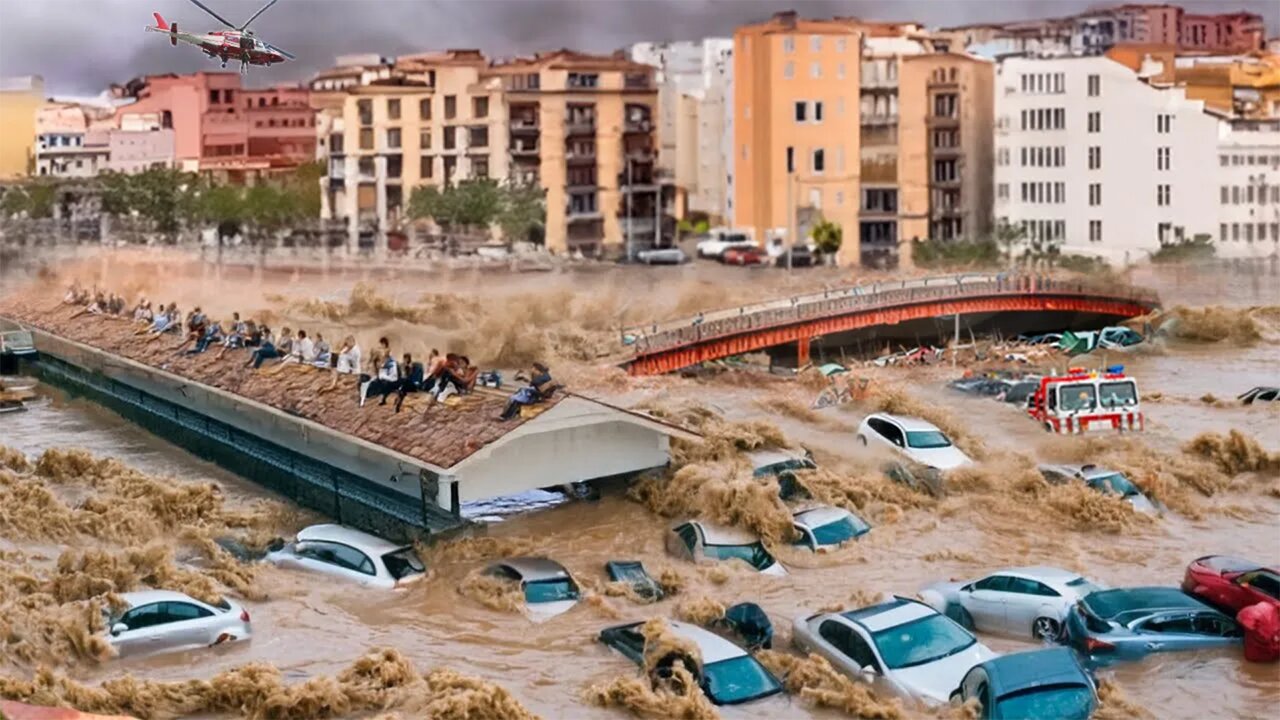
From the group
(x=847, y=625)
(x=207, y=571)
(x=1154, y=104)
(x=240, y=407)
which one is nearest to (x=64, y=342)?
(x=240, y=407)

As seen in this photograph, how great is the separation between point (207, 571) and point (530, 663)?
2191 millimetres

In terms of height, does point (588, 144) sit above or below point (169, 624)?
above

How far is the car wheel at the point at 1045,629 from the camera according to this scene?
8.27 meters

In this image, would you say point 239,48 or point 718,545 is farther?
point 239,48

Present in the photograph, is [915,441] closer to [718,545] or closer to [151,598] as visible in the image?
[718,545]

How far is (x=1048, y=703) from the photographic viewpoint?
6.98 metres

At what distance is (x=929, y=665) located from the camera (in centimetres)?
751

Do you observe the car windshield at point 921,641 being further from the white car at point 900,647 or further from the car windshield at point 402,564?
the car windshield at point 402,564

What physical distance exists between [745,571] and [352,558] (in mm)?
2011

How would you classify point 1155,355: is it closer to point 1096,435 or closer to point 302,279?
point 1096,435

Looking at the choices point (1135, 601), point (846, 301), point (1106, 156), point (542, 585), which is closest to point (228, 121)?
point (846, 301)

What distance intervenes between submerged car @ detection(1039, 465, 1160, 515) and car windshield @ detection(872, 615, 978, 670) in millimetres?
3412

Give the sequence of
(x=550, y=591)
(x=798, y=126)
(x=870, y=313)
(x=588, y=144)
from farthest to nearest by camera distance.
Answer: (x=588, y=144) → (x=798, y=126) → (x=870, y=313) → (x=550, y=591)

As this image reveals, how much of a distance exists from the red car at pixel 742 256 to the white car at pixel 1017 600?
17161 mm
